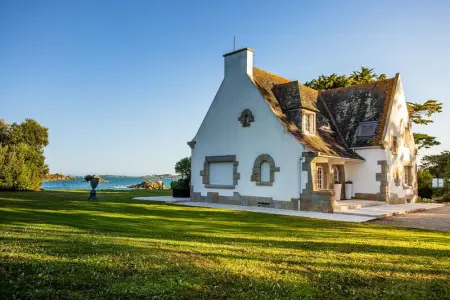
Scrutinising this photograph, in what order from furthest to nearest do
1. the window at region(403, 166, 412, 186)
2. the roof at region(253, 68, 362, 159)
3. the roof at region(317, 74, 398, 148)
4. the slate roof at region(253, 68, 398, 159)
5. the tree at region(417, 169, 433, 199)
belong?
the tree at region(417, 169, 433, 199) < the window at region(403, 166, 412, 186) < the roof at region(317, 74, 398, 148) < the slate roof at region(253, 68, 398, 159) < the roof at region(253, 68, 362, 159)

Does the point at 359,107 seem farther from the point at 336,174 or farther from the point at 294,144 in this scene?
the point at 294,144

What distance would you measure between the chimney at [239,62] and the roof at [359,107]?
698cm

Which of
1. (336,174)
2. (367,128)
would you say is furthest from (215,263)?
(367,128)

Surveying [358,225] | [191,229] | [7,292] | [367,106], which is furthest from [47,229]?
[367,106]

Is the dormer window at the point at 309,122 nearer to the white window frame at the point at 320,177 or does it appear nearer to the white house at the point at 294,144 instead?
the white house at the point at 294,144

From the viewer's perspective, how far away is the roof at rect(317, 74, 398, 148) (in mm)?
22766

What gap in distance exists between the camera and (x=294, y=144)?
747 inches

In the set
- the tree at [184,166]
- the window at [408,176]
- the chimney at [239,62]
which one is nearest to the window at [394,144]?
the window at [408,176]

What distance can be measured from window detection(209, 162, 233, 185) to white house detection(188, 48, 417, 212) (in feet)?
0.22

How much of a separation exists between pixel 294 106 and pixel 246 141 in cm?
362

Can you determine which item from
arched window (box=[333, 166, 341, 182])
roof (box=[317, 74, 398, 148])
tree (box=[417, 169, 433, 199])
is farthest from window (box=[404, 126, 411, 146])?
arched window (box=[333, 166, 341, 182])

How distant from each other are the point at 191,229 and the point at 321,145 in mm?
11803

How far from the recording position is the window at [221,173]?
73.6ft

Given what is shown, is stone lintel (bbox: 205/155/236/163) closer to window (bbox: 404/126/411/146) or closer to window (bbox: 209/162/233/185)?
window (bbox: 209/162/233/185)
